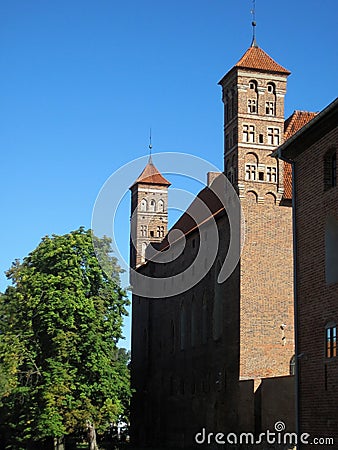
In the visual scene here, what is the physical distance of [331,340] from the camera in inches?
851

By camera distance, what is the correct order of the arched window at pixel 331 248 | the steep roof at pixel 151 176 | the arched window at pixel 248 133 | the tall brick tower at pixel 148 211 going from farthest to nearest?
1. the steep roof at pixel 151 176
2. the tall brick tower at pixel 148 211
3. the arched window at pixel 248 133
4. the arched window at pixel 331 248

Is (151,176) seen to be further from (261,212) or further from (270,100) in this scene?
(261,212)

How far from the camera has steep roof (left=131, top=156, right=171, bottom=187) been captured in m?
60.4

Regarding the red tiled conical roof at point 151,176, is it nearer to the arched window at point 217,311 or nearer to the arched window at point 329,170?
the arched window at point 217,311

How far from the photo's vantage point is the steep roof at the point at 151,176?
60412 mm

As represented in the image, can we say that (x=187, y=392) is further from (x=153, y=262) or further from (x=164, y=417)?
(x=153, y=262)

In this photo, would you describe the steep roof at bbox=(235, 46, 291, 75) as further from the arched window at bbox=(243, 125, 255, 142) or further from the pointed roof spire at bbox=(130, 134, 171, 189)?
the pointed roof spire at bbox=(130, 134, 171, 189)

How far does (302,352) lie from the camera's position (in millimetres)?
23281

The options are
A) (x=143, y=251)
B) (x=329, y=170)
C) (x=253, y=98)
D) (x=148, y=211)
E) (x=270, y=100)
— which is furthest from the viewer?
(x=148, y=211)

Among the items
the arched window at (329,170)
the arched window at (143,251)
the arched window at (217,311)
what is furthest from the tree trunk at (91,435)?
the arched window at (143,251)

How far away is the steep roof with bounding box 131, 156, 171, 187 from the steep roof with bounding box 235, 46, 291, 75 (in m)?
22.4

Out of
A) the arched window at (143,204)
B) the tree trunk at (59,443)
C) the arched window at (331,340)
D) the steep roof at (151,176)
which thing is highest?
the steep roof at (151,176)

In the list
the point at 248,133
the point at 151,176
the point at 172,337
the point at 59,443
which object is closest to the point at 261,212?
the point at 248,133

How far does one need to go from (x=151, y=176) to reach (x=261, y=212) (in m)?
25.5
